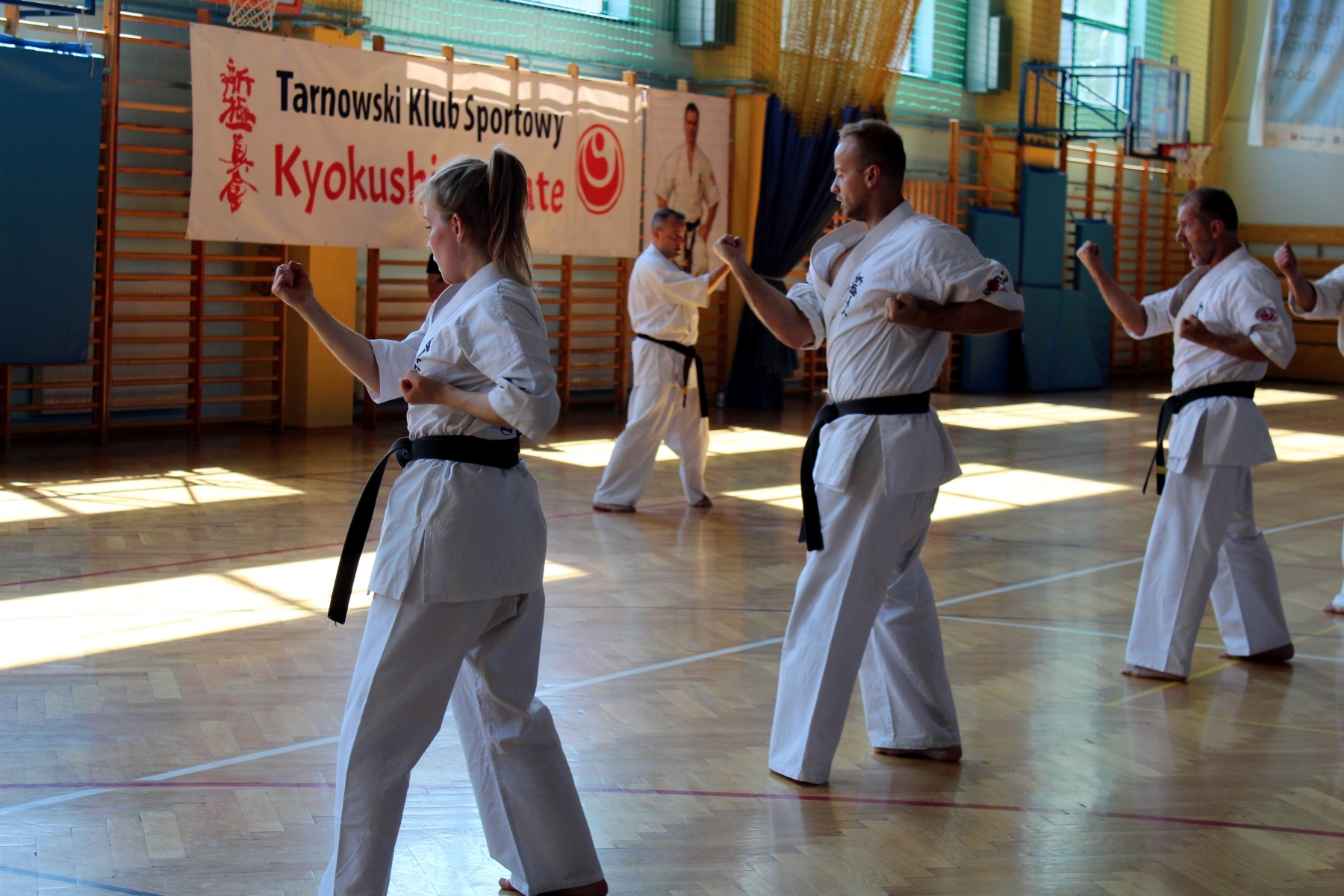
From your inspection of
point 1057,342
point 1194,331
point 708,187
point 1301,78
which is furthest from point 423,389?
point 1057,342

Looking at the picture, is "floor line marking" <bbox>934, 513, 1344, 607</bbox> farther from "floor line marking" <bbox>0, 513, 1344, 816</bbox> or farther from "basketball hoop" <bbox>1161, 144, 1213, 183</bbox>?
"basketball hoop" <bbox>1161, 144, 1213, 183</bbox>

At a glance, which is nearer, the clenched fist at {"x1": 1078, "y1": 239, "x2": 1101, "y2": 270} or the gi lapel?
the gi lapel

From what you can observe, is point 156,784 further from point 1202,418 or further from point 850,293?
point 1202,418

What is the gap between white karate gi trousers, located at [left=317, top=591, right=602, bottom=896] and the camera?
7.38 feet

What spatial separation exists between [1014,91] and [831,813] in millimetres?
13370

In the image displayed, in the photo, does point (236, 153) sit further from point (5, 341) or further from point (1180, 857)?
point (1180, 857)

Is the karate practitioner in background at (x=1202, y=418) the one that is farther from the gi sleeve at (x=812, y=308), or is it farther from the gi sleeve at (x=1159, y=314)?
the gi sleeve at (x=812, y=308)

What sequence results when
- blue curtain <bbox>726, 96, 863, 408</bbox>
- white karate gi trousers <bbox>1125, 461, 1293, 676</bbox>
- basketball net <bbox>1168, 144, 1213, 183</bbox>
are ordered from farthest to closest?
basketball net <bbox>1168, 144, 1213, 183</bbox> < blue curtain <bbox>726, 96, 863, 408</bbox> < white karate gi trousers <bbox>1125, 461, 1293, 676</bbox>

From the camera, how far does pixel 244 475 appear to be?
300 inches

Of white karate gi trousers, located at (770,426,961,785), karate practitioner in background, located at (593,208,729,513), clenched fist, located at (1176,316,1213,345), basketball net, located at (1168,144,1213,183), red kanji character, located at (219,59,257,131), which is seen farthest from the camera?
basketball net, located at (1168,144,1213,183)

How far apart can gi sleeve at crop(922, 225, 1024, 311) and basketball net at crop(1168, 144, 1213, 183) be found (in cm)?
1335

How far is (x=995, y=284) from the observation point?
3.10 metres

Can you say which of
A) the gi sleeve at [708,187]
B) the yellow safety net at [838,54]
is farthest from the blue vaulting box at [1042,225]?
the gi sleeve at [708,187]

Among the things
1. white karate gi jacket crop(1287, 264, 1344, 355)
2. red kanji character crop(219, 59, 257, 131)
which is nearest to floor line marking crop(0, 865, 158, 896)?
white karate gi jacket crop(1287, 264, 1344, 355)
